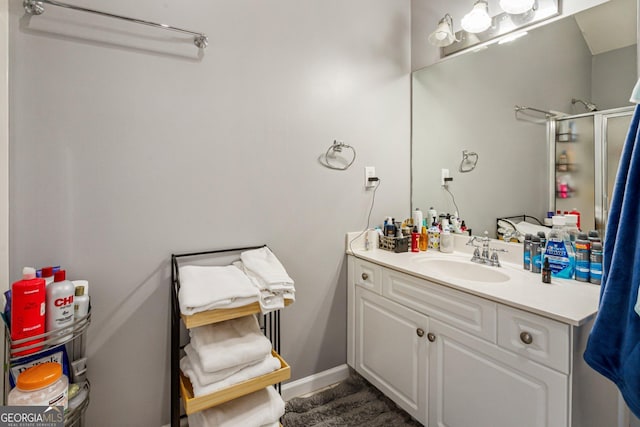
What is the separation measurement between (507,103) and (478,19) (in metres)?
0.47

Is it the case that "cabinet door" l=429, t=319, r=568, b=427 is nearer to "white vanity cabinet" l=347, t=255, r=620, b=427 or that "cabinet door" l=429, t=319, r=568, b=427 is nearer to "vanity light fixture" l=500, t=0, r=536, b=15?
"white vanity cabinet" l=347, t=255, r=620, b=427

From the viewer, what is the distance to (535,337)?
3.40 feet

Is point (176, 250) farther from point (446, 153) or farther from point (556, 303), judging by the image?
point (446, 153)

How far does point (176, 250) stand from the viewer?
55.7 inches

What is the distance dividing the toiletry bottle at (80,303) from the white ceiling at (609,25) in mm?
2253

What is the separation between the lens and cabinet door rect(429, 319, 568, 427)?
100cm

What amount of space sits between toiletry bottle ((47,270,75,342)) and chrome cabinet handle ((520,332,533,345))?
1.48 m

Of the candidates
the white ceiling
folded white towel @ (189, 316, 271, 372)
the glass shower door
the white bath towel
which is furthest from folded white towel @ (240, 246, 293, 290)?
the white ceiling

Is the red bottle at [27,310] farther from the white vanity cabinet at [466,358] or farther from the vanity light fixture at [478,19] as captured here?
the vanity light fixture at [478,19]

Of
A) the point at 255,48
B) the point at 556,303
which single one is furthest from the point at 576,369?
the point at 255,48

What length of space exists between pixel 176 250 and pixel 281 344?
30.1 inches

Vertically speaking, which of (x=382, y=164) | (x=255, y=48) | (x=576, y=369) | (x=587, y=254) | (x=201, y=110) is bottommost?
(x=576, y=369)

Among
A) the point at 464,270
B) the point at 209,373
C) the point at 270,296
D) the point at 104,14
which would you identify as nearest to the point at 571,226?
the point at 464,270

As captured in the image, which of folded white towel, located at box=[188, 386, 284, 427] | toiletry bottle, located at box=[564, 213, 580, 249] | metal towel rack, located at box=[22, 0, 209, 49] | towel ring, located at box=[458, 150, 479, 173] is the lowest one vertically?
folded white towel, located at box=[188, 386, 284, 427]
